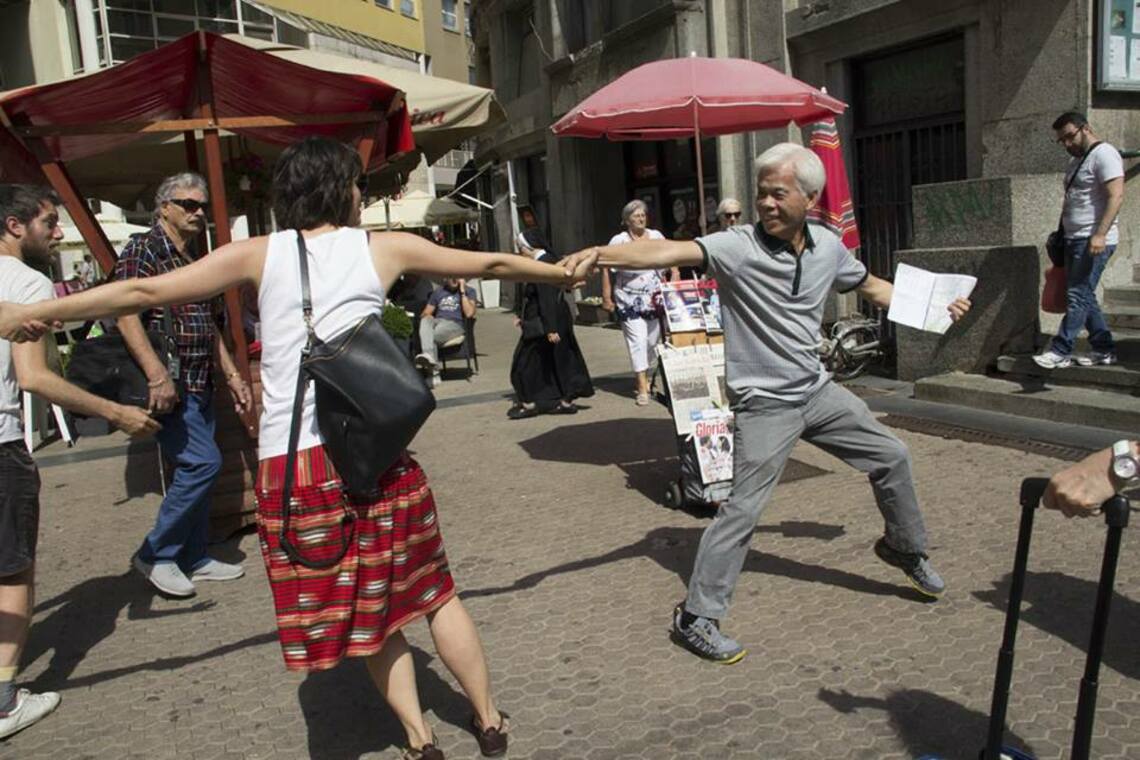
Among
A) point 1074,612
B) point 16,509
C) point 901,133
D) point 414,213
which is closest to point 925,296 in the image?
point 1074,612

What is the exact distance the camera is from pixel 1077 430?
6.68 meters

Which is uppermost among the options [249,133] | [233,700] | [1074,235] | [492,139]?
[492,139]

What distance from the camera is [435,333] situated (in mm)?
11523

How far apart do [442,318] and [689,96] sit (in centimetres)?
590

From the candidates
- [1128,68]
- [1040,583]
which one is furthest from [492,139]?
[1040,583]

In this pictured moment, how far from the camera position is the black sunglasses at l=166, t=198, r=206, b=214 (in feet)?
15.4

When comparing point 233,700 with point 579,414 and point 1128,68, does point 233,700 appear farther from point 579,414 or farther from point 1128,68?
point 1128,68

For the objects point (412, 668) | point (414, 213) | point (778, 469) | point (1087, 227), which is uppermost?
point (414, 213)

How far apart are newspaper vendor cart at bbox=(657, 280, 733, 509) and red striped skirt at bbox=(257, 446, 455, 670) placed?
289 cm

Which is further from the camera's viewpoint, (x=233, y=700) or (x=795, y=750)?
(x=233, y=700)

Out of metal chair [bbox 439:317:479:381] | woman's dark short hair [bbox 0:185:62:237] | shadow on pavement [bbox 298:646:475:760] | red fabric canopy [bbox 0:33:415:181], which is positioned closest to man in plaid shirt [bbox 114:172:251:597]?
woman's dark short hair [bbox 0:185:62:237]

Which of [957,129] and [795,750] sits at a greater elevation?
[957,129]

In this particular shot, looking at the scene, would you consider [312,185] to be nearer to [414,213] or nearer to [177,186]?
Result: [177,186]

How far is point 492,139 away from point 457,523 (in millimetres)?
17601
